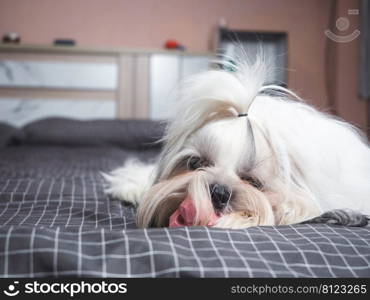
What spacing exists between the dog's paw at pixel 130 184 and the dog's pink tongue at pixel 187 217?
0.82 feet

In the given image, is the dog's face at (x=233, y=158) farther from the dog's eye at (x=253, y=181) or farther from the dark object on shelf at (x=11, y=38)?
the dark object on shelf at (x=11, y=38)

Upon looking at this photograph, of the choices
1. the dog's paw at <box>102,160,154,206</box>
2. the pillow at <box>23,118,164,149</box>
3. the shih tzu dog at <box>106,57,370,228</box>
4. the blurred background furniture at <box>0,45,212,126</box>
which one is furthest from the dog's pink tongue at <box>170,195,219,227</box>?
the blurred background furniture at <box>0,45,212,126</box>

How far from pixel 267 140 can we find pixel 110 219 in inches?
13.2

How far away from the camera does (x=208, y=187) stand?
0.81 meters

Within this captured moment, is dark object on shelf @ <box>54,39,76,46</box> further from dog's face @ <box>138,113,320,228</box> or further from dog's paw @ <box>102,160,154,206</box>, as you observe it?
dog's face @ <box>138,113,320,228</box>

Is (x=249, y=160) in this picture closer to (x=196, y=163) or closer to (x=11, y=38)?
(x=196, y=163)

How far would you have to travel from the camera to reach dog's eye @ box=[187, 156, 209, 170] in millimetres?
916

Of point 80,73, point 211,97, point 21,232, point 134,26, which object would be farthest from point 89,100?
point 21,232

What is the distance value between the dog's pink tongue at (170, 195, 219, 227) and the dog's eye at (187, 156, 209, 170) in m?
0.14

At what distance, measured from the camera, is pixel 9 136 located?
2459 millimetres

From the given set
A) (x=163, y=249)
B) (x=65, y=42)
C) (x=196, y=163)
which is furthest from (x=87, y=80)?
(x=163, y=249)

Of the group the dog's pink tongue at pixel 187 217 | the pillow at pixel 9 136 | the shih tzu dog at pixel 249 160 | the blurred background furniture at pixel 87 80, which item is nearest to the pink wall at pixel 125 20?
the blurred background furniture at pixel 87 80

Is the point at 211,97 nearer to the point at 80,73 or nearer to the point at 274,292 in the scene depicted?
the point at 274,292

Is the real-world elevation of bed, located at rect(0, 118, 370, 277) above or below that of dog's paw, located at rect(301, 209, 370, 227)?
above
